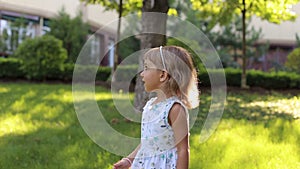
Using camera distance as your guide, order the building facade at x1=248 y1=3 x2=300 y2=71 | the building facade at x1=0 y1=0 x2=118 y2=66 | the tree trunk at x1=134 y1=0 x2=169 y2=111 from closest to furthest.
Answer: the tree trunk at x1=134 y1=0 x2=169 y2=111
the building facade at x1=0 y1=0 x2=118 y2=66
the building facade at x1=248 y1=3 x2=300 y2=71

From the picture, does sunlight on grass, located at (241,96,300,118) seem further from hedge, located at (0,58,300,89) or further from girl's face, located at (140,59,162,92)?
girl's face, located at (140,59,162,92)

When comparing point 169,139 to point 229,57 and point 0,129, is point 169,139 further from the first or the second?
point 229,57

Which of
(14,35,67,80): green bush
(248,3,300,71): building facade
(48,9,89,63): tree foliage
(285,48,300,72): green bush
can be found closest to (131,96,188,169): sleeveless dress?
(14,35,67,80): green bush

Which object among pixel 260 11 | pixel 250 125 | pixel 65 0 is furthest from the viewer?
pixel 65 0

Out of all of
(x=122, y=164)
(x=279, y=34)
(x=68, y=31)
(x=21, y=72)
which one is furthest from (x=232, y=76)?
(x=279, y=34)

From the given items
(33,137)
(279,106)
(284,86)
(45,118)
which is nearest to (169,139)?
(33,137)

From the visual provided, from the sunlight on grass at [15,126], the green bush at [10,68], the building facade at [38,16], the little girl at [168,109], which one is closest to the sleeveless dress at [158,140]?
the little girl at [168,109]

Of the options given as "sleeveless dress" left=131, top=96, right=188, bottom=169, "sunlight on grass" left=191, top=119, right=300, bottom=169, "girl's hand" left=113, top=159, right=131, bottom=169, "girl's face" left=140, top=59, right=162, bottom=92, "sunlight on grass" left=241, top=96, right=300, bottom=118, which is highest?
"girl's face" left=140, top=59, right=162, bottom=92

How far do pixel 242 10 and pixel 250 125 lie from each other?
680cm

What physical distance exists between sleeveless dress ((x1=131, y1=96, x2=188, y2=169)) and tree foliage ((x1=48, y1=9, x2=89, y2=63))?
59.6 feet

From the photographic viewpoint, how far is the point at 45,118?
6578 mm

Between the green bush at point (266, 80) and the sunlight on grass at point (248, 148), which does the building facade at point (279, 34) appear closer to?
the green bush at point (266, 80)

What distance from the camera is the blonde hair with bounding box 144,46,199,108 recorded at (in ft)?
7.36

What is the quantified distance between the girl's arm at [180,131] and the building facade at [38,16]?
59.6 ft
